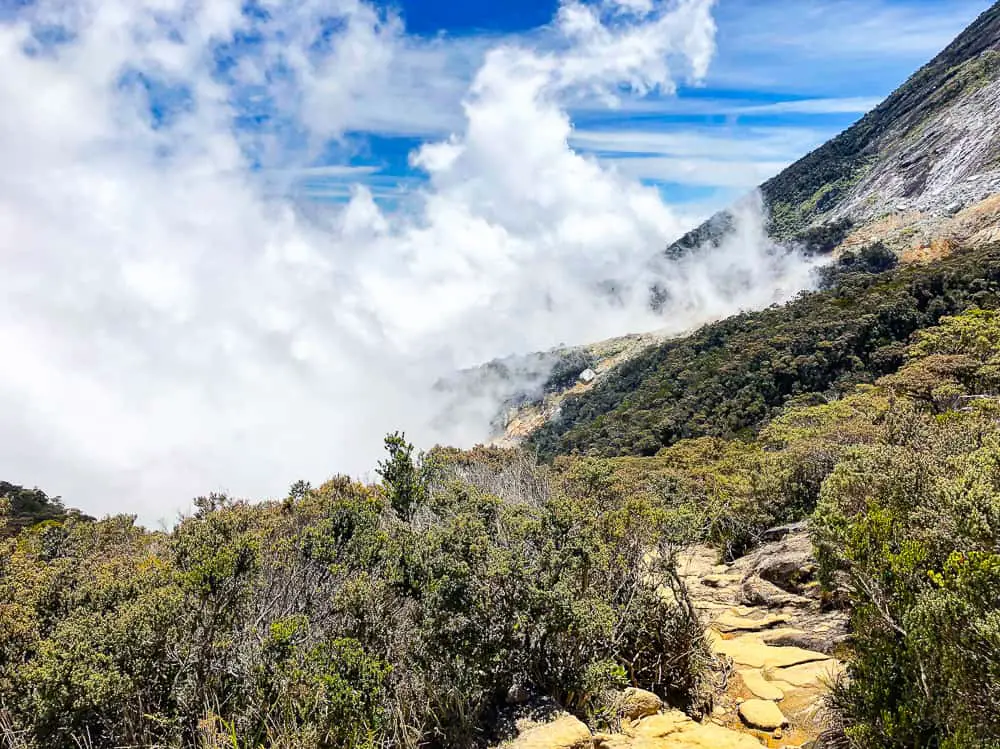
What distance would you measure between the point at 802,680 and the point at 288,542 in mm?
9344

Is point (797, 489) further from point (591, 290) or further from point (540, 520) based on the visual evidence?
point (591, 290)

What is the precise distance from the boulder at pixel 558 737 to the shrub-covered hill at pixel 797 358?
4372 cm

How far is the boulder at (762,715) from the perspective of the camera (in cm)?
821

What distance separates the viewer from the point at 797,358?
173 ft

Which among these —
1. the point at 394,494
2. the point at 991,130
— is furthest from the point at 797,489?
the point at 991,130

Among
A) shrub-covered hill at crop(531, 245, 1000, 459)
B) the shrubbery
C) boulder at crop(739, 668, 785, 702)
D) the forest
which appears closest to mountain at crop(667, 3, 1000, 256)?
shrub-covered hill at crop(531, 245, 1000, 459)

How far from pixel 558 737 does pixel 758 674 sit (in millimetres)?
4743

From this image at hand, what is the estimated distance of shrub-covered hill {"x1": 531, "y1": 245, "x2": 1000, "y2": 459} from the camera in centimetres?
4934

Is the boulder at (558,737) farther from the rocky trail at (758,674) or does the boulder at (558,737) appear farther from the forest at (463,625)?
the forest at (463,625)

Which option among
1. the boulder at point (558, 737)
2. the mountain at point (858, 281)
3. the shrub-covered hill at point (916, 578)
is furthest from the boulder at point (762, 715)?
the mountain at point (858, 281)

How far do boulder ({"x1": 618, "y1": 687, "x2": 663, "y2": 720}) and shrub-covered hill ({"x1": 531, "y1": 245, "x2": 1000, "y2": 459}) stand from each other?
41716mm

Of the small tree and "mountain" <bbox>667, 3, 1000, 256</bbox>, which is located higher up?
"mountain" <bbox>667, 3, 1000, 256</bbox>

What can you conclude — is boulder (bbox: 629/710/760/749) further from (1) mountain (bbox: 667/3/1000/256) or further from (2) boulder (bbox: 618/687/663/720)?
(1) mountain (bbox: 667/3/1000/256)

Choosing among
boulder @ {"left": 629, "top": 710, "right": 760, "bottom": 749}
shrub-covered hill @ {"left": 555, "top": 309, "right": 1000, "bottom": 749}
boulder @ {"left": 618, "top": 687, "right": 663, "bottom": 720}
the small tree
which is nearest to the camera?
shrub-covered hill @ {"left": 555, "top": 309, "right": 1000, "bottom": 749}
